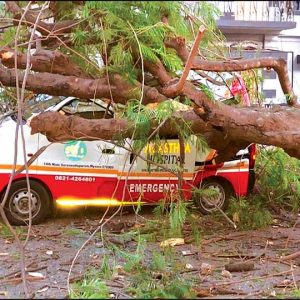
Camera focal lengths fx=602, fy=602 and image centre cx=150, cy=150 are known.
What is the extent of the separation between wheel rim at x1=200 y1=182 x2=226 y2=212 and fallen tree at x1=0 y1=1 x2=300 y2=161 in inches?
58.9

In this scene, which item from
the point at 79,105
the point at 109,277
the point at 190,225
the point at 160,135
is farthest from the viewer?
the point at 79,105

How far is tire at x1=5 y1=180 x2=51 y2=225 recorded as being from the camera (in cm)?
767

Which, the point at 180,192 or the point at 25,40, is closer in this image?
the point at 25,40

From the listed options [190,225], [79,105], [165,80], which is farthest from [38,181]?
[165,80]

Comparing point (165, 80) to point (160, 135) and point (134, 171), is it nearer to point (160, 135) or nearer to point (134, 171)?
point (160, 135)

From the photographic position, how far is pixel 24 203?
7758 millimetres

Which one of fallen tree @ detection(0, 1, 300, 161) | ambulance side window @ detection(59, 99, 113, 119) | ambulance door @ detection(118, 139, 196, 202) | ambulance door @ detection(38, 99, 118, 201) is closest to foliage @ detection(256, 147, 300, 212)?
ambulance door @ detection(118, 139, 196, 202)

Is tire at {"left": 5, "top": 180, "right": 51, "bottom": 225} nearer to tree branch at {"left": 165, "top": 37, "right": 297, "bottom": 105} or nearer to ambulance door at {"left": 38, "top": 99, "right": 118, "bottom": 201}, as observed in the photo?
ambulance door at {"left": 38, "top": 99, "right": 118, "bottom": 201}

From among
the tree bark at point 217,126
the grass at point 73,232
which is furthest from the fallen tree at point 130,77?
the grass at point 73,232

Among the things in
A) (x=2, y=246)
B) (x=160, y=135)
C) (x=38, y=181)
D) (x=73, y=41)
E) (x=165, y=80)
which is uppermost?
(x=73, y=41)

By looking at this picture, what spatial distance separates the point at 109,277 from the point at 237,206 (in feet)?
9.63

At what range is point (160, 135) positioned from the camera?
6.68m

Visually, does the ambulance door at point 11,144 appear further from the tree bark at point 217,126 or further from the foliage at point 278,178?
the foliage at point 278,178

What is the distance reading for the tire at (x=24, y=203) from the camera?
7.67 m
